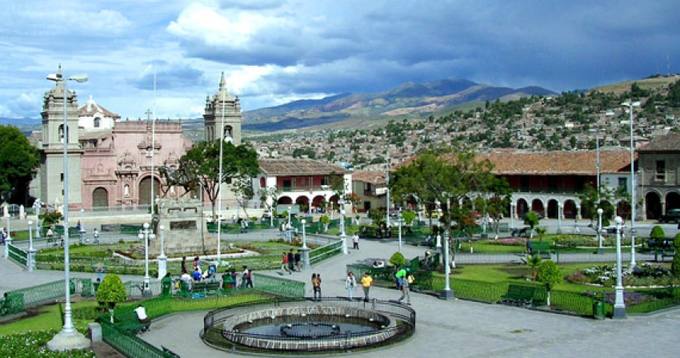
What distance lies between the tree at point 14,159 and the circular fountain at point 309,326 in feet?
169

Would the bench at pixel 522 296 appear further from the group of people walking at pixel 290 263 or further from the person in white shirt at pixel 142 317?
the group of people walking at pixel 290 263

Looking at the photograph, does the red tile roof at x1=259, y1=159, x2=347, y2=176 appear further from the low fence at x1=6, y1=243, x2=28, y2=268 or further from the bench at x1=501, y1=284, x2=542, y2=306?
the bench at x1=501, y1=284, x2=542, y2=306

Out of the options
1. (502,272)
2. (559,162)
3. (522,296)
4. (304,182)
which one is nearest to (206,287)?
(522,296)

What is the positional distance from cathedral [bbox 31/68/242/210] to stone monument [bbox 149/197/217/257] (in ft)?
85.8

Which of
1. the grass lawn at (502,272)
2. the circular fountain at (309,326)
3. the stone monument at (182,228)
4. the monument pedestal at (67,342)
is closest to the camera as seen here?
the monument pedestal at (67,342)

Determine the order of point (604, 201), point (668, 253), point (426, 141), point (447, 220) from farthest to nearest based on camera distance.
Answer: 1. point (426, 141)
2. point (604, 201)
3. point (668, 253)
4. point (447, 220)

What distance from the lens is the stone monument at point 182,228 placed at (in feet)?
138

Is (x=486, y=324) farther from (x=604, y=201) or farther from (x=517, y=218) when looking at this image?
(x=517, y=218)

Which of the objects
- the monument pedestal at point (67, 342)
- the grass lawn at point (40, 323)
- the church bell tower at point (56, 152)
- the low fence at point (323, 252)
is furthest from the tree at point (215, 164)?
the monument pedestal at point (67, 342)

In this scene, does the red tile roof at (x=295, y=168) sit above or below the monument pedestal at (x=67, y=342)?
above

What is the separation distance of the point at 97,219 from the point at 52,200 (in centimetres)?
795

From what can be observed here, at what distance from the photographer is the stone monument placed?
42031 millimetres

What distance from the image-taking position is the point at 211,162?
55.9 m

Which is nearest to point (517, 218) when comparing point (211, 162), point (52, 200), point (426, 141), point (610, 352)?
point (211, 162)
